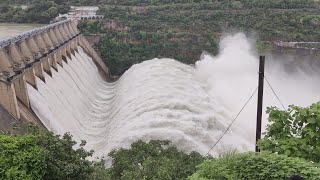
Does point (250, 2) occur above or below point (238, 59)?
above

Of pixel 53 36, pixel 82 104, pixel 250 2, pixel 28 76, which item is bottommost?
pixel 82 104

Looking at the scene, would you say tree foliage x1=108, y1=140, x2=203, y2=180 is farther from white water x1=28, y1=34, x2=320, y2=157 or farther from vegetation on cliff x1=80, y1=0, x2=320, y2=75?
vegetation on cliff x1=80, y1=0, x2=320, y2=75

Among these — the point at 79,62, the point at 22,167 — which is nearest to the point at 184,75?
the point at 79,62

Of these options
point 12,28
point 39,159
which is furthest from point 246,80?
point 12,28

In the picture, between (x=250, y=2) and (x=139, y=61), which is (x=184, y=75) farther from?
(x=250, y=2)

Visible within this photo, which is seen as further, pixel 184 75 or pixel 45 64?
pixel 184 75

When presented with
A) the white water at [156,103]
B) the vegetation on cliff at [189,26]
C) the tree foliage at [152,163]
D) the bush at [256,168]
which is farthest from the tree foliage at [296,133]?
the vegetation on cliff at [189,26]

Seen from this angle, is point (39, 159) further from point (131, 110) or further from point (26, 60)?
point (26, 60)
